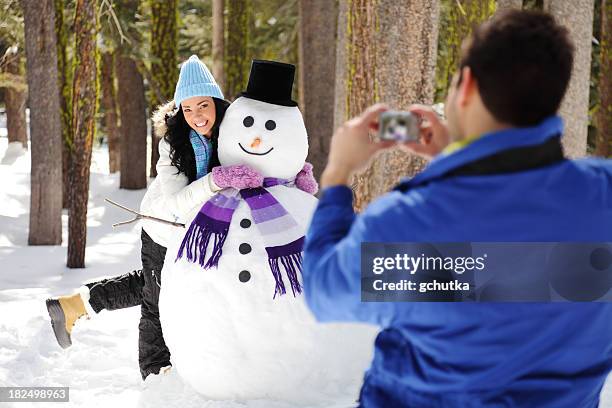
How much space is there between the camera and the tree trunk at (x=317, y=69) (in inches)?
520

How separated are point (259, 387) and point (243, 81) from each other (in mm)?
11200

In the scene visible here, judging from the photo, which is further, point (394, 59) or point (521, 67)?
point (394, 59)

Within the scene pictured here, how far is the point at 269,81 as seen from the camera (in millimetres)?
4332

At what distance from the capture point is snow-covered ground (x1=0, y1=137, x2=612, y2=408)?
4.68 m

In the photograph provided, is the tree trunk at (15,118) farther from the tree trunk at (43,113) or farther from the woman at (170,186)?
the woman at (170,186)

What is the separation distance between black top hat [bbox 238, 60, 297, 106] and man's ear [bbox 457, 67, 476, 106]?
8.85ft

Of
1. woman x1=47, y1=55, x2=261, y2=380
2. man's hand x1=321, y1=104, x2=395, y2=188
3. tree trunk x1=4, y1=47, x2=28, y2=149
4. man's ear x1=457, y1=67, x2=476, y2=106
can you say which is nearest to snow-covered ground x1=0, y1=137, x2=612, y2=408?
woman x1=47, y1=55, x2=261, y2=380

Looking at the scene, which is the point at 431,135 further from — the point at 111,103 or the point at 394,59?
the point at 111,103

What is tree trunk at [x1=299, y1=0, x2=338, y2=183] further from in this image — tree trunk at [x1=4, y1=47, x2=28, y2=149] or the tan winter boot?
tree trunk at [x1=4, y1=47, x2=28, y2=149]

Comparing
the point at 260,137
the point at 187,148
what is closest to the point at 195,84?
the point at 187,148

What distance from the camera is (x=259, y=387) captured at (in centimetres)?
420

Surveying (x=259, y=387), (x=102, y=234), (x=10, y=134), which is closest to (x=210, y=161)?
(x=259, y=387)

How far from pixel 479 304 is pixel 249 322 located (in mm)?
2518

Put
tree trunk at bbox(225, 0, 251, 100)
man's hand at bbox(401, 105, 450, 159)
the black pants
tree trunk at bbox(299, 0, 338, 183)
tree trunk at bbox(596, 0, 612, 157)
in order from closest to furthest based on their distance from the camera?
man's hand at bbox(401, 105, 450, 159), the black pants, tree trunk at bbox(596, 0, 612, 157), tree trunk at bbox(299, 0, 338, 183), tree trunk at bbox(225, 0, 251, 100)
